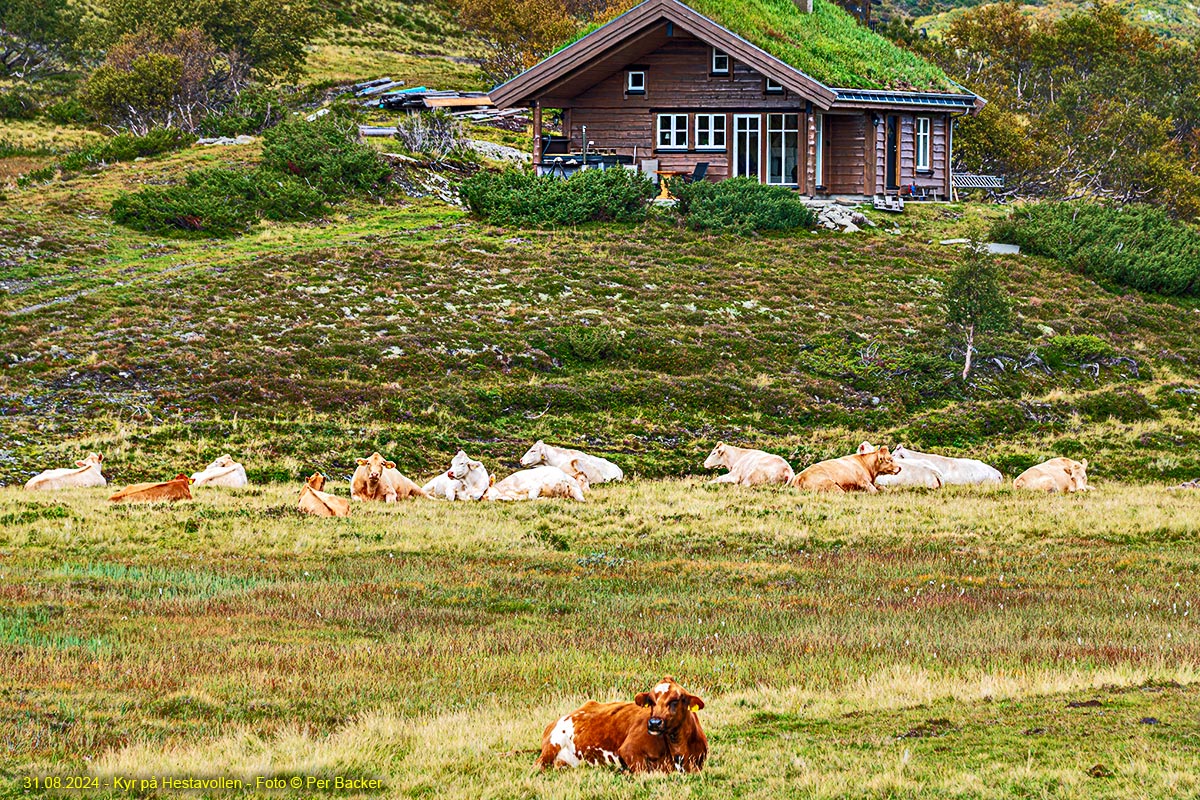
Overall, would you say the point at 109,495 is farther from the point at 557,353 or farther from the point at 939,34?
the point at 939,34

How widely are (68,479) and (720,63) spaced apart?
37965mm

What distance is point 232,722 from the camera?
406 inches

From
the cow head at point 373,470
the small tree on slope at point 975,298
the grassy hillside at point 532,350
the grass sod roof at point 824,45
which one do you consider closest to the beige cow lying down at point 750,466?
the grassy hillside at point 532,350

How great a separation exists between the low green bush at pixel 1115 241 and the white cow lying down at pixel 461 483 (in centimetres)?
3215

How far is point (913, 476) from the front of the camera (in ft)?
90.2

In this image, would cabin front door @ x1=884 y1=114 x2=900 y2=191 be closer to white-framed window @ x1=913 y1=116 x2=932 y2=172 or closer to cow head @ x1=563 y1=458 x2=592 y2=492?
white-framed window @ x1=913 y1=116 x2=932 y2=172

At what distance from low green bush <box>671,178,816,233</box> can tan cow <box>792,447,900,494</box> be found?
78.5 feet

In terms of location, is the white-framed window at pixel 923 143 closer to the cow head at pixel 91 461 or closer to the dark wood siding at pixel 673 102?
the dark wood siding at pixel 673 102

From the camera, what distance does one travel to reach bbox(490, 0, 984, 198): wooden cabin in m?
53.5

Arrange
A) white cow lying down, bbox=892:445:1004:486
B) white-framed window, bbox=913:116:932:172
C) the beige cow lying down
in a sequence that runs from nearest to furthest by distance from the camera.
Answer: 1. the beige cow lying down
2. white cow lying down, bbox=892:445:1004:486
3. white-framed window, bbox=913:116:932:172

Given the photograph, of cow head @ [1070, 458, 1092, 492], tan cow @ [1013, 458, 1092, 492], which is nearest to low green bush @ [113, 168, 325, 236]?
tan cow @ [1013, 458, 1092, 492]

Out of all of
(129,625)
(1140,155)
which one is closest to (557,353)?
(129,625)

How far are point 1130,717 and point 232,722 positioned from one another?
7.07 meters

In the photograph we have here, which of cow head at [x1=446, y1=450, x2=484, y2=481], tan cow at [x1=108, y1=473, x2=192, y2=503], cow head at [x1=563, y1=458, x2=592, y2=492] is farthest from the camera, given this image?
cow head at [x1=563, y1=458, x2=592, y2=492]
